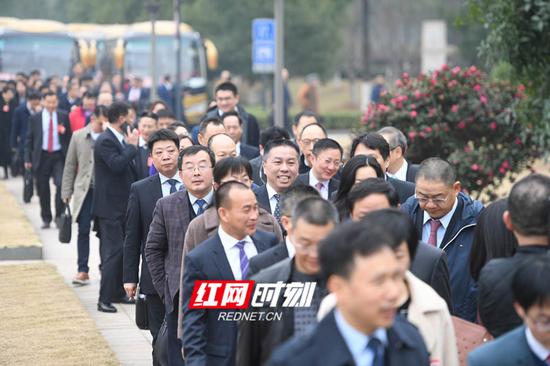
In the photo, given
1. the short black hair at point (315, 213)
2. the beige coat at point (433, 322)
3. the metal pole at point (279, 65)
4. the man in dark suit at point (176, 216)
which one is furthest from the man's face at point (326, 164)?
the metal pole at point (279, 65)

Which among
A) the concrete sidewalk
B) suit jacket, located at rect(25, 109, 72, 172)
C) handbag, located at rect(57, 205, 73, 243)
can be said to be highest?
suit jacket, located at rect(25, 109, 72, 172)

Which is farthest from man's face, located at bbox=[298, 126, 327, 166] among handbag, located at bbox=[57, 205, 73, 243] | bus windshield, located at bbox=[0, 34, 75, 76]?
bus windshield, located at bbox=[0, 34, 75, 76]

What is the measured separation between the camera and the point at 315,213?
19.2 feet

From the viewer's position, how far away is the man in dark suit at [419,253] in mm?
6555

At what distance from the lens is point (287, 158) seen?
383 inches

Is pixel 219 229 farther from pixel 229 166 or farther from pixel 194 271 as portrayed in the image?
pixel 229 166

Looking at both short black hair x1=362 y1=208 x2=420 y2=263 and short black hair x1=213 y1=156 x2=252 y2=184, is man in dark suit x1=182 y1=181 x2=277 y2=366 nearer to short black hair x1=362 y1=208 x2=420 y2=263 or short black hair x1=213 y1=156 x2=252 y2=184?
short black hair x1=213 y1=156 x2=252 y2=184

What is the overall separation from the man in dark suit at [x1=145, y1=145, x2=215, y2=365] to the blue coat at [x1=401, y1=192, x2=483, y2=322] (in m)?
1.38

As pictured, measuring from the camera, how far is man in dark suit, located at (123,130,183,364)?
984cm

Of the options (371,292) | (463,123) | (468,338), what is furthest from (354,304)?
(463,123)

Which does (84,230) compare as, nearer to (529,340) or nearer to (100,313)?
(100,313)

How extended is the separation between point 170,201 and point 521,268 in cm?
417

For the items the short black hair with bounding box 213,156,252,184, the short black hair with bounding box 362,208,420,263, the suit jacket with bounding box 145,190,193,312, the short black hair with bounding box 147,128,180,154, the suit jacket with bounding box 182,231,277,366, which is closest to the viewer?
the short black hair with bounding box 362,208,420,263

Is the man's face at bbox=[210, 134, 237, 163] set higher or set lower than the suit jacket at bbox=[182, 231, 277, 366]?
higher
